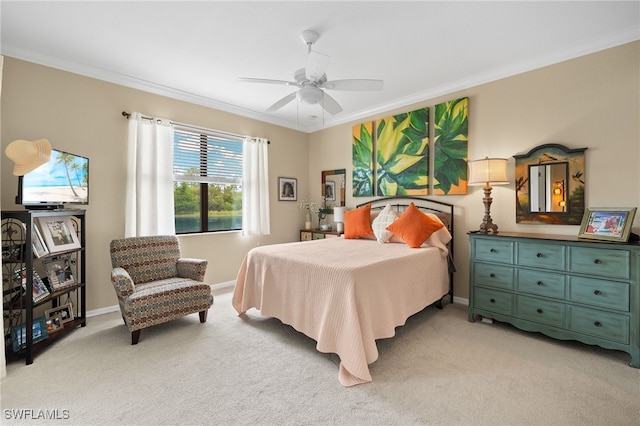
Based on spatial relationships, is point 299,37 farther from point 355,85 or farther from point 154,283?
point 154,283

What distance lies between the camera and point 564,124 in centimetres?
299

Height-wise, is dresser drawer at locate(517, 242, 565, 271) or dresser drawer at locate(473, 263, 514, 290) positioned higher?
dresser drawer at locate(517, 242, 565, 271)

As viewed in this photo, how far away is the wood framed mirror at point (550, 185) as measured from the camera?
9.57ft

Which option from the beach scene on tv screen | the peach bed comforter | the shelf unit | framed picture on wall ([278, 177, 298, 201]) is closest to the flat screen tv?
the beach scene on tv screen

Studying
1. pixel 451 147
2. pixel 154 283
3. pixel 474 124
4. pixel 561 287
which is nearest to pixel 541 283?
pixel 561 287

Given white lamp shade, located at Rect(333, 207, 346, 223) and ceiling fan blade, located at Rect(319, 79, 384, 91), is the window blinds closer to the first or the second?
white lamp shade, located at Rect(333, 207, 346, 223)

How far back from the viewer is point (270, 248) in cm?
331

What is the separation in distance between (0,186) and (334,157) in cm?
425

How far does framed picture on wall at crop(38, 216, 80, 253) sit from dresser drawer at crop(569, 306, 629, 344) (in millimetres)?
4661

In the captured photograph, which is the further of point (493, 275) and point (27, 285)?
point (493, 275)

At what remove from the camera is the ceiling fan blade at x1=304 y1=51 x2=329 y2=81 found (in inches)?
88.7

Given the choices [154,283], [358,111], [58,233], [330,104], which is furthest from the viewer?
[358,111]

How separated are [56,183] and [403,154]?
405cm

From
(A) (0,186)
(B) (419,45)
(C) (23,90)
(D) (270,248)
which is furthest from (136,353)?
(B) (419,45)
